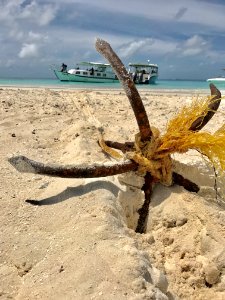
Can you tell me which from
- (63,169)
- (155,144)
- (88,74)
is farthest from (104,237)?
(88,74)

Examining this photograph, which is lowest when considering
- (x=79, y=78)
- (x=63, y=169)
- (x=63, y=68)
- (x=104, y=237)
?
(x=79, y=78)

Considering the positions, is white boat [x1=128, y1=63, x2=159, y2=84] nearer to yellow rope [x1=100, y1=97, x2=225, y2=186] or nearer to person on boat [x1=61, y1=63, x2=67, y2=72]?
person on boat [x1=61, y1=63, x2=67, y2=72]

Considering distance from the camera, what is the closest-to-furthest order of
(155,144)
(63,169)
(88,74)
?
1. (63,169)
2. (155,144)
3. (88,74)

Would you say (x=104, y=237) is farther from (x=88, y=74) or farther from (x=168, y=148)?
(x=88, y=74)

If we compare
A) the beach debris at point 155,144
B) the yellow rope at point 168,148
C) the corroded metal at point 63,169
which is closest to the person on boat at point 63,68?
the beach debris at point 155,144

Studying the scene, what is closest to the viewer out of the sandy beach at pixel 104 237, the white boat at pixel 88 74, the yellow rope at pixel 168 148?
the sandy beach at pixel 104 237

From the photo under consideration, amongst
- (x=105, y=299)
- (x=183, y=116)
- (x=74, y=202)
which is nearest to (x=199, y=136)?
(x=183, y=116)

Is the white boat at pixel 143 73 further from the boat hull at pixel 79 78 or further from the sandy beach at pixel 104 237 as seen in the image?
the sandy beach at pixel 104 237

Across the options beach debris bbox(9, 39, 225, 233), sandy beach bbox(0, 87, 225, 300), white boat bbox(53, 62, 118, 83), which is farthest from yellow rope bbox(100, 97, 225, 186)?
white boat bbox(53, 62, 118, 83)
